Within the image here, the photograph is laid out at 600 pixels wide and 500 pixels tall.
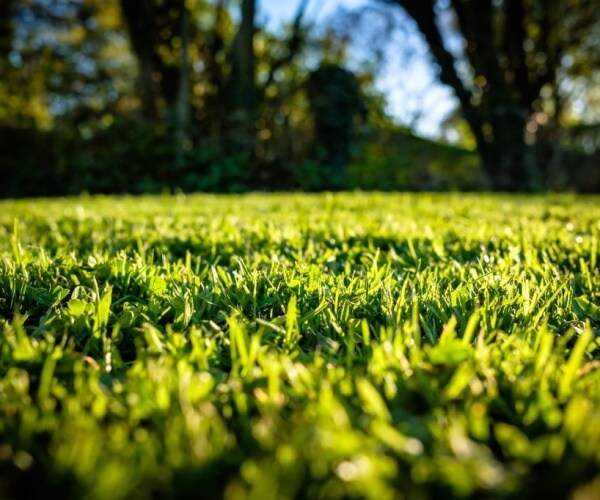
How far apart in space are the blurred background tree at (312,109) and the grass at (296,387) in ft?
26.7

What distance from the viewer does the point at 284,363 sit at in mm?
913

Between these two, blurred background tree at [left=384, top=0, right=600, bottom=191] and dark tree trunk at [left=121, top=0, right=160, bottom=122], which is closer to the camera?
blurred background tree at [left=384, top=0, right=600, bottom=191]

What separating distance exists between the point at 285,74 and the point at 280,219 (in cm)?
1196

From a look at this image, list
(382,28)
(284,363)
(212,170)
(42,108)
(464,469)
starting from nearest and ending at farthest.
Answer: (464,469) < (284,363) < (212,170) < (382,28) < (42,108)

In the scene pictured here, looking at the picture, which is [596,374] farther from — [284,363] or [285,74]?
[285,74]

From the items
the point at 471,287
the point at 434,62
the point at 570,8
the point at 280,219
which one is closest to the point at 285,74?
the point at 434,62

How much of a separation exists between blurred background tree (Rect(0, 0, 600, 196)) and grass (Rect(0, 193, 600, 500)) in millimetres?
8123

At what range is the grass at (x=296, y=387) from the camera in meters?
0.63

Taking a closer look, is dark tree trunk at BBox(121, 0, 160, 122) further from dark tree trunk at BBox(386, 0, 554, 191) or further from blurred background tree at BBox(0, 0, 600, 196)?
dark tree trunk at BBox(386, 0, 554, 191)

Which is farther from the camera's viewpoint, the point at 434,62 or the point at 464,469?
the point at 434,62

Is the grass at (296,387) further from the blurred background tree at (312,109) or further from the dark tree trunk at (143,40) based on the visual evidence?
the dark tree trunk at (143,40)

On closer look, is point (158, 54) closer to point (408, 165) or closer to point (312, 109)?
point (312, 109)

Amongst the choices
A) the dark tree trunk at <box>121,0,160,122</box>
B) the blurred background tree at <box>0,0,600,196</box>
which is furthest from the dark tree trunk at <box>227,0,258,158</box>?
the dark tree trunk at <box>121,0,160,122</box>

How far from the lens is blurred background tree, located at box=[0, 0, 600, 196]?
9.60m
